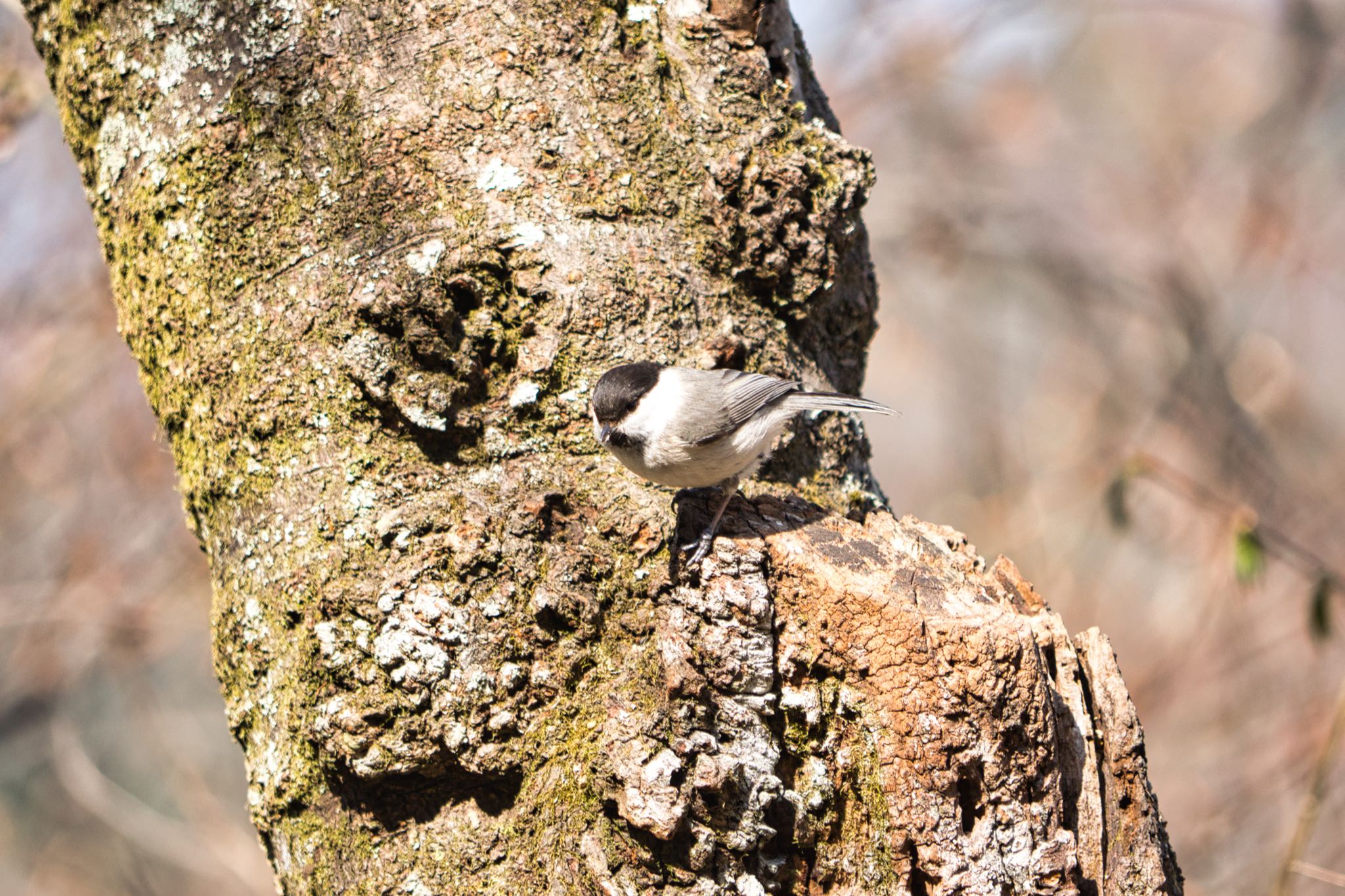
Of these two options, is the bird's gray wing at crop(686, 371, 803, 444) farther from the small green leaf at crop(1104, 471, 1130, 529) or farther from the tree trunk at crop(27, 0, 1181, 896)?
the small green leaf at crop(1104, 471, 1130, 529)

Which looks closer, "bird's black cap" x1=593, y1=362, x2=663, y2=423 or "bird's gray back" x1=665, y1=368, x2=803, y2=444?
"bird's black cap" x1=593, y1=362, x2=663, y2=423

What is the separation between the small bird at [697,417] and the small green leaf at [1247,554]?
1.44m

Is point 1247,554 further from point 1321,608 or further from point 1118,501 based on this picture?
point 1118,501

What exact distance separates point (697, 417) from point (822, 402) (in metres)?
0.31

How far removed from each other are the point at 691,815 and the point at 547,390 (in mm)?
839

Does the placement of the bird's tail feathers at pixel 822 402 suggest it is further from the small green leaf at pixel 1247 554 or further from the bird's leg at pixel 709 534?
the small green leaf at pixel 1247 554

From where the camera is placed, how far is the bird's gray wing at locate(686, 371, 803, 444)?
212 centimetres

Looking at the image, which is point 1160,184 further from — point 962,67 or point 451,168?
point 451,168

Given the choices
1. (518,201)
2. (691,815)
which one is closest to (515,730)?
(691,815)

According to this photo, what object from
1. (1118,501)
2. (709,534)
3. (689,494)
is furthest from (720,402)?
(1118,501)

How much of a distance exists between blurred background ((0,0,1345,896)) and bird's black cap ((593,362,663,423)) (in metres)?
2.45

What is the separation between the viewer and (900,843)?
1601 mm

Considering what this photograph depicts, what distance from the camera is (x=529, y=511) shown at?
5.73 feet

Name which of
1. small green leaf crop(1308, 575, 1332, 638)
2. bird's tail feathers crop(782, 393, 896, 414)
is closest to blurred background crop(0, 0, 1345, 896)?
small green leaf crop(1308, 575, 1332, 638)
